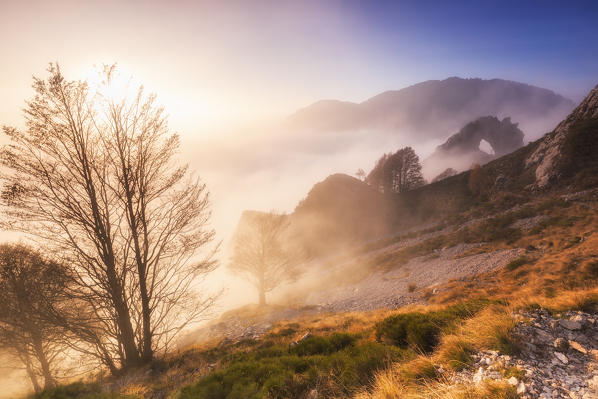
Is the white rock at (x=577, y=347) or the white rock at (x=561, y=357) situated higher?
the white rock at (x=561, y=357)

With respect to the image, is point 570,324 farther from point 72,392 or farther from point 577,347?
point 72,392

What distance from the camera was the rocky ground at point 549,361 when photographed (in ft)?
10.0

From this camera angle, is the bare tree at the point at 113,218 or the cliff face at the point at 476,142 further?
the cliff face at the point at 476,142

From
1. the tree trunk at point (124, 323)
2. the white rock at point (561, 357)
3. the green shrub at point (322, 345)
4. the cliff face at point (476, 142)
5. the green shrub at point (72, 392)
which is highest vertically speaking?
the cliff face at point (476, 142)

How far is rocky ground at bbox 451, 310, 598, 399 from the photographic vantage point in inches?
120

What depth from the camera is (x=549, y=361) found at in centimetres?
392

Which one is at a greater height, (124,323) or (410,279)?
(124,323)

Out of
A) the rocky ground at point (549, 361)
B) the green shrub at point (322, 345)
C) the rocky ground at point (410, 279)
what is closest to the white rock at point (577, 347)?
the rocky ground at point (549, 361)

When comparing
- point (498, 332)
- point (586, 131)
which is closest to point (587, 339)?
point (498, 332)

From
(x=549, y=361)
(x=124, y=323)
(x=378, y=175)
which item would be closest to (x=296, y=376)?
(x=549, y=361)

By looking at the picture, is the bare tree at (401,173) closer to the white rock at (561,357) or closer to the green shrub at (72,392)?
the white rock at (561,357)

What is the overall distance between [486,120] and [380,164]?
7825cm

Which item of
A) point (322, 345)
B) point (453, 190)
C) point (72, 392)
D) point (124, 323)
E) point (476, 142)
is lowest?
point (322, 345)

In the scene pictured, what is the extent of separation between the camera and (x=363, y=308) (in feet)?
54.3
